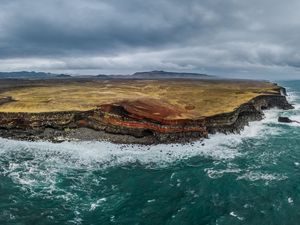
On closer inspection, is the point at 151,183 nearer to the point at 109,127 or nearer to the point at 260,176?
the point at 260,176

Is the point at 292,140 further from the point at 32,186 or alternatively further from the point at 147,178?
the point at 32,186

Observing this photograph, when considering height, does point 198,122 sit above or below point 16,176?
above

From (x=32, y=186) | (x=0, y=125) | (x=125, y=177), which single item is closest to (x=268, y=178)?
(x=125, y=177)

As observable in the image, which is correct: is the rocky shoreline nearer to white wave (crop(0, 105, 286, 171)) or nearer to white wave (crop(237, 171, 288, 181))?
white wave (crop(0, 105, 286, 171))

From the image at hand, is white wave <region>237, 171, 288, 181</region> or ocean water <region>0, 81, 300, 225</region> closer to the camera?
ocean water <region>0, 81, 300, 225</region>

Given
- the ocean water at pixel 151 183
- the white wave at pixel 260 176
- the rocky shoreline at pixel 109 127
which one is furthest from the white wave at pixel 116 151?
the white wave at pixel 260 176

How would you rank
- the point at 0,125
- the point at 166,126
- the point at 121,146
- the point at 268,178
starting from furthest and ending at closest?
the point at 0,125 < the point at 166,126 < the point at 121,146 < the point at 268,178

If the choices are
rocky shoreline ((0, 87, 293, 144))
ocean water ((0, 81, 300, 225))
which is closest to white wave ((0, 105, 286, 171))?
ocean water ((0, 81, 300, 225))

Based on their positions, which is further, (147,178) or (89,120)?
(89,120)
